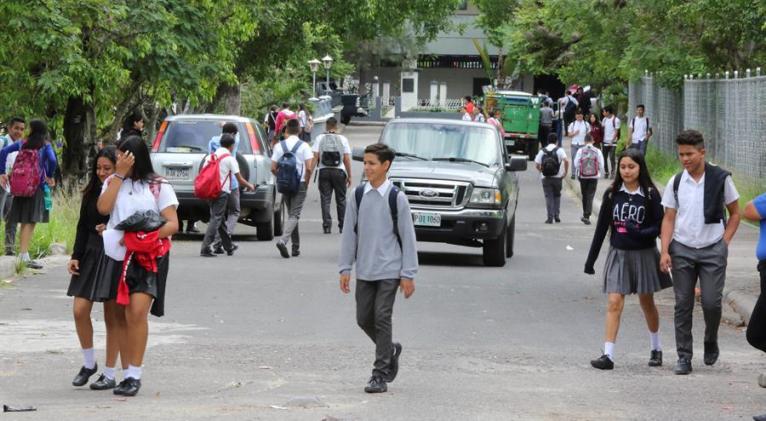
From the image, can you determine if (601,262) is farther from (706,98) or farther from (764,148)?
(706,98)

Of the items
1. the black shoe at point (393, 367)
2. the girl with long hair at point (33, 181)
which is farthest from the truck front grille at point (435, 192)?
the black shoe at point (393, 367)

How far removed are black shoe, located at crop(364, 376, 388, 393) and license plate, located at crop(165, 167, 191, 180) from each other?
1270cm

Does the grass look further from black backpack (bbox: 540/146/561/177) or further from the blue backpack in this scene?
black backpack (bbox: 540/146/561/177)

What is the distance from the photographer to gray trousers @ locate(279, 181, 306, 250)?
19.5 meters

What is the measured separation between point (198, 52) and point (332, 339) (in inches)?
530

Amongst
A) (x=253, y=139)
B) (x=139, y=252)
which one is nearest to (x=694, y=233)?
(x=139, y=252)

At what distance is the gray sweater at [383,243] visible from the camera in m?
9.67

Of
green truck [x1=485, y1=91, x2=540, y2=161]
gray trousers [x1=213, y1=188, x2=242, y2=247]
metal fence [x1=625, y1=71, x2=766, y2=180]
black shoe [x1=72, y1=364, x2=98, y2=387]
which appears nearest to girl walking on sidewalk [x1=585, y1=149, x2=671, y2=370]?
black shoe [x1=72, y1=364, x2=98, y2=387]

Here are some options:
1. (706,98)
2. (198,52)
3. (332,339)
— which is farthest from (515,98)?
(332,339)

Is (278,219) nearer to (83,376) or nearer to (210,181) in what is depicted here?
(210,181)

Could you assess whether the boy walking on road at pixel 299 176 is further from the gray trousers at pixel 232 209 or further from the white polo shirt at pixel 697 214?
the white polo shirt at pixel 697 214

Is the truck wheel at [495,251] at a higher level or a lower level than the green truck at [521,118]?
lower

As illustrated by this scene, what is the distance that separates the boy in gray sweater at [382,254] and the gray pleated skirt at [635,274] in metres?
1.97

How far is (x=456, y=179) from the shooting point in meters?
18.6
